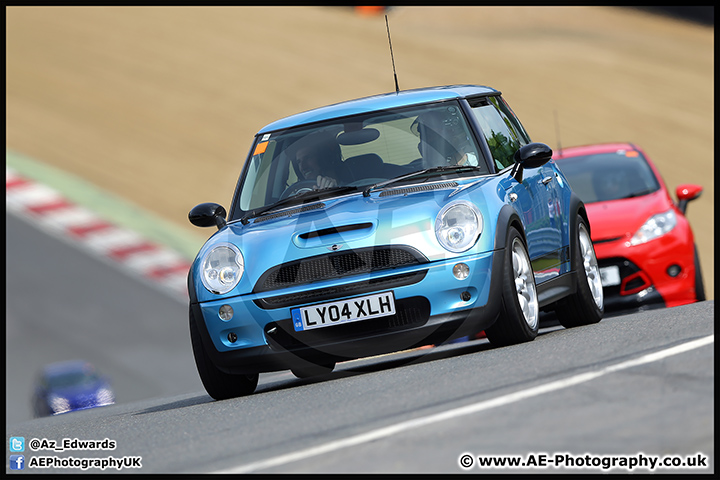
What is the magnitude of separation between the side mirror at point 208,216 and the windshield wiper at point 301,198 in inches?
7.6

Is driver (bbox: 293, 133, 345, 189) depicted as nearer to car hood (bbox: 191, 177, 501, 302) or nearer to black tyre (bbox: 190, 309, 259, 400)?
car hood (bbox: 191, 177, 501, 302)

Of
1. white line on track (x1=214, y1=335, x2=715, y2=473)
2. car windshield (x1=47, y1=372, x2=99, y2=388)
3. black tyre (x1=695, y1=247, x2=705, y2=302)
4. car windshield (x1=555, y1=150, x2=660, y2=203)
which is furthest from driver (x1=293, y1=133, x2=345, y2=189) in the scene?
car windshield (x1=47, y1=372, x2=99, y2=388)

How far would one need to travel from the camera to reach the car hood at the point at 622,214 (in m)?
9.94

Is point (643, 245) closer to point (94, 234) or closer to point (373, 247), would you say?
point (373, 247)

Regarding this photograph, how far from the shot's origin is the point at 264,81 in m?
31.3

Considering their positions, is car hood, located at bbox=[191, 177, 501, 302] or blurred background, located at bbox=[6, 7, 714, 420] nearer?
car hood, located at bbox=[191, 177, 501, 302]

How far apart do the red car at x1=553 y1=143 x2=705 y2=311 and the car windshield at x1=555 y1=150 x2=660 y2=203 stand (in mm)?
11

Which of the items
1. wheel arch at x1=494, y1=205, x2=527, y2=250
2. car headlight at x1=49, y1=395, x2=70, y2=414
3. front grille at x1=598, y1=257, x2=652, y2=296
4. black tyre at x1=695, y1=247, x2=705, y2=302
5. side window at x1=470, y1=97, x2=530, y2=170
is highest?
side window at x1=470, y1=97, x2=530, y2=170

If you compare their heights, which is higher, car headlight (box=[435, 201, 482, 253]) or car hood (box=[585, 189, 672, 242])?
car headlight (box=[435, 201, 482, 253])

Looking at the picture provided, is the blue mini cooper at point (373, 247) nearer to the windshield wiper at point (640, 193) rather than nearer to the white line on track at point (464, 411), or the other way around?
the white line on track at point (464, 411)

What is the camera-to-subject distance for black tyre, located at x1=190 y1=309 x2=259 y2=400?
6883mm

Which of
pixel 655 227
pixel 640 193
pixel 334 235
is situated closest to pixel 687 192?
pixel 640 193

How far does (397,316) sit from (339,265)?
43cm

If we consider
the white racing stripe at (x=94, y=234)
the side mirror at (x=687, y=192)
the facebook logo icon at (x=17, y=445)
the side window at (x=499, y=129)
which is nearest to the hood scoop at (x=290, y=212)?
the side window at (x=499, y=129)
